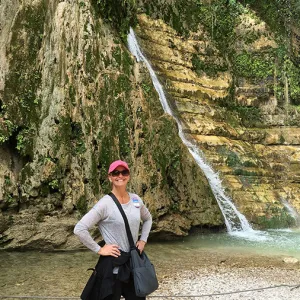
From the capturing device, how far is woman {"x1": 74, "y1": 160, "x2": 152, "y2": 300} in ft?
11.6

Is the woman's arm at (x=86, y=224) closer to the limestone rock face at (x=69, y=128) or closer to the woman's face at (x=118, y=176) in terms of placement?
the woman's face at (x=118, y=176)

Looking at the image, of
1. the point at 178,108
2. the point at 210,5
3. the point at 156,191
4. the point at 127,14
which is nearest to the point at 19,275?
the point at 156,191

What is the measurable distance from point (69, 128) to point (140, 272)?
26.1 feet

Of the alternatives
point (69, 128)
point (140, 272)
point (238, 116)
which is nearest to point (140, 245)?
point (140, 272)

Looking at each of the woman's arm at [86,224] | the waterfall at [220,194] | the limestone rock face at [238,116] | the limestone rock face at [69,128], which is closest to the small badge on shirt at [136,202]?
the woman's arm at [86,224]

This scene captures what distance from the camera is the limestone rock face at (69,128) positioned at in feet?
34.3

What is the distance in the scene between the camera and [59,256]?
9.70m

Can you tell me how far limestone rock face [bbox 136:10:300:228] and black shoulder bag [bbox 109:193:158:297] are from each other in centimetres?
1187

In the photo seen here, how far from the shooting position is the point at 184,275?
26.3ft

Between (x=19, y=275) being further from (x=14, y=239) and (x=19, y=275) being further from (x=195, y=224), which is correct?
(x=195, y=224)

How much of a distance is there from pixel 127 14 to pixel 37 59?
15.6ft

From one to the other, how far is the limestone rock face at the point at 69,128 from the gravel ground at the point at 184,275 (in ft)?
4.42

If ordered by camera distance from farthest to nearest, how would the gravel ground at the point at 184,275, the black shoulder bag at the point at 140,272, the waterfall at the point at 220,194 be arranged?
the waterfall at the point at 220,194
the gravel ground at the point at 184,275
the black shoulder bag at the point at 140,272

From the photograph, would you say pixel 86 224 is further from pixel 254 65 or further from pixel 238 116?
pixel 254 65
